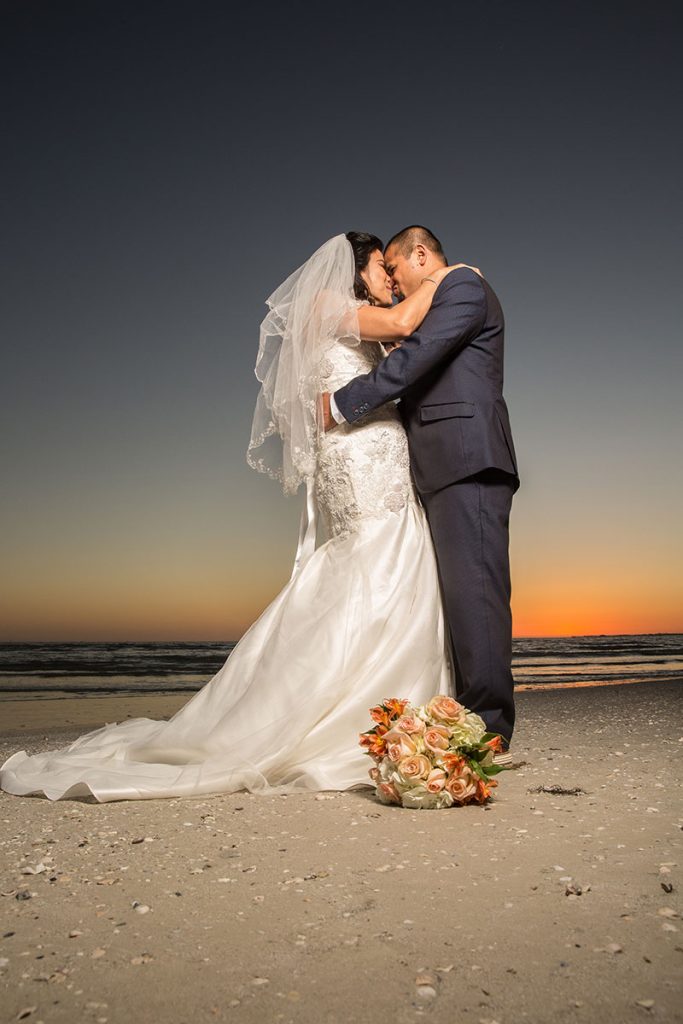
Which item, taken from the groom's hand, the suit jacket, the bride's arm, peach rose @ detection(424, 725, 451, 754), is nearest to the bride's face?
the bride's arm

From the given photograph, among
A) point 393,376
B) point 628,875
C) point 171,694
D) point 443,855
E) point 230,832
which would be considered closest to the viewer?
point 628,875

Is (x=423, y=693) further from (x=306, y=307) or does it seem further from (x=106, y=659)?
(x=106, y=659)

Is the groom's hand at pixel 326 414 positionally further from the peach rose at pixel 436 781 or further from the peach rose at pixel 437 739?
the peach rose at pixel 436 781

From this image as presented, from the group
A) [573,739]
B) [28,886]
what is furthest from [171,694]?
[28,886]

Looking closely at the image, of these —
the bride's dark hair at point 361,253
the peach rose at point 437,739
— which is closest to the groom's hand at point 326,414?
the bride's dark hair at point 361,253

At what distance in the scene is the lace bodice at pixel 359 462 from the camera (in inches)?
164

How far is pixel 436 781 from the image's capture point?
3.26 metres

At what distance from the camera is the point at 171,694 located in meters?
11.6

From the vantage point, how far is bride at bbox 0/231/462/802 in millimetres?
3764

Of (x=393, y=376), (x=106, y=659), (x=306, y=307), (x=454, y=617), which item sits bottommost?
(x=106, y=659)

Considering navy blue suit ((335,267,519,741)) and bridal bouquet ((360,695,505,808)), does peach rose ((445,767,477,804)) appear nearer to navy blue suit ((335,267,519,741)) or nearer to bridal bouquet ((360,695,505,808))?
bridal bouquet ((360,695,505,808))

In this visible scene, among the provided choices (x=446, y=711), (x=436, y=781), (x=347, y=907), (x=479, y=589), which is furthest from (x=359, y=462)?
(x=347, y=907)

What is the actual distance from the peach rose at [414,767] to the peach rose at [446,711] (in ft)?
0.59

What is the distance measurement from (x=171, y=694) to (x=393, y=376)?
8.71 metres
